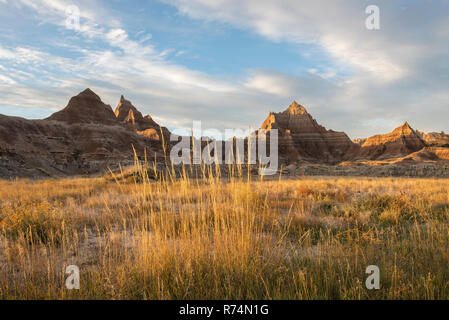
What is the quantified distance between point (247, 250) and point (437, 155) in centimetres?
8021

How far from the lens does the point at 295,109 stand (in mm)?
99312

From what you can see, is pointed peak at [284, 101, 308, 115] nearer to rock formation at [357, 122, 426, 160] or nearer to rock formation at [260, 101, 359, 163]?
rock formation at [260, 101, 359, 163]

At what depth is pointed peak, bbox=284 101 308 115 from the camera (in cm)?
9686

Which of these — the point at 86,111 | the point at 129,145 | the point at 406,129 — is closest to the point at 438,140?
the point at 406,129

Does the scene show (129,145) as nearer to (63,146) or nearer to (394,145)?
(63,146)

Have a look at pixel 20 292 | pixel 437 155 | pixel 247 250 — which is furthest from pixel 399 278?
pixel 437 155

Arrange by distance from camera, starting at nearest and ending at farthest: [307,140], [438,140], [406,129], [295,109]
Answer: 1. [406,129]
2. [307,140]
3. [295,109]
4. [438,140]

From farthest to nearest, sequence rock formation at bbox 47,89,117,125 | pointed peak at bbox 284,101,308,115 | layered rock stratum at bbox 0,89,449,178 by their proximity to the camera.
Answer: pointed peak at bbox 284,101,308,115 → rock formation at bbox 47,89,117,125 → layered rock stratum at bbox 0,89,449,178

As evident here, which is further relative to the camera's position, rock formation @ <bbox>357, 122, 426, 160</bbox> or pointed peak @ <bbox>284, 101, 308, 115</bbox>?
pointed peak @ <bbox>284, 101, 308, 115</bbox>

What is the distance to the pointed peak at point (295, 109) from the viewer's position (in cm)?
9686

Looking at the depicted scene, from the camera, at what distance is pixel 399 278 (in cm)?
205

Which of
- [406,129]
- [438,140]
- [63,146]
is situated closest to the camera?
[63,146]

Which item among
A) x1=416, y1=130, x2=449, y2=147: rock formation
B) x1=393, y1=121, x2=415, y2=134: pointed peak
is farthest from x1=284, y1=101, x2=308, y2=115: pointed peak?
x1=416, y1=130, x2=449, y2=147: rock formation
